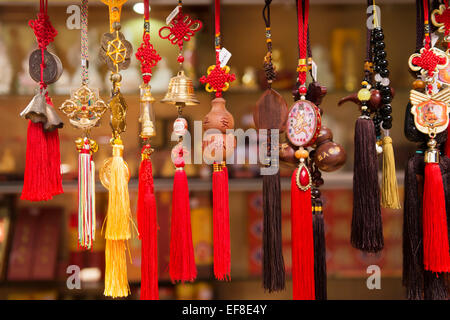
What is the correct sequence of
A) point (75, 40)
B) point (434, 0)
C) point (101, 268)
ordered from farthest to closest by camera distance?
point (75, 40), point (101, 268), point (434, 0)

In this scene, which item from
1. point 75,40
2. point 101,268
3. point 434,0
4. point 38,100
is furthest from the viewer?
point 75,40

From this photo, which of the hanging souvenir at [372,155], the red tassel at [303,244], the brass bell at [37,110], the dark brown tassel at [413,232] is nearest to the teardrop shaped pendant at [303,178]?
the red tassel at [303,244]

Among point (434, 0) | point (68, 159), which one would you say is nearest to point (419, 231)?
point (434, 0)

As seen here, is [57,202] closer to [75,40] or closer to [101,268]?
[101,268]

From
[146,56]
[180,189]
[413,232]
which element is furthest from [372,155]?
[146,56]

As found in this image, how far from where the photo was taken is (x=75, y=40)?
1688mm

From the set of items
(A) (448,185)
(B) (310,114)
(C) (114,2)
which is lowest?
(A) (448,185)

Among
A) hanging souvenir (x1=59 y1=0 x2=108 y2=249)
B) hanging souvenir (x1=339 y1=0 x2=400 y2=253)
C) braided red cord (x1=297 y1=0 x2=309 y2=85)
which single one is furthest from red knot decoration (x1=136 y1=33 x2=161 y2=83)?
hanging souvenir (x1=339 y1=0 x2=400 y2=253)

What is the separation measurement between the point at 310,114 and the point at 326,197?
87 cm

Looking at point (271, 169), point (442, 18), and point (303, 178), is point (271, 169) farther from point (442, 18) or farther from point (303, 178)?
point (442, 18)

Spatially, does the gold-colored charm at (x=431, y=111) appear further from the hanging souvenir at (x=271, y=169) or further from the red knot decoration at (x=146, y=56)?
the red knot decoration at (x=146, y=56)

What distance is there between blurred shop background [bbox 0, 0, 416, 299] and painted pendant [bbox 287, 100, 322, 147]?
635 mm

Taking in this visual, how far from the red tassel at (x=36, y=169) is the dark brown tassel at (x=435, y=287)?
2.78 ft

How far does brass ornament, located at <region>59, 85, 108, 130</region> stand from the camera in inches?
32.7
